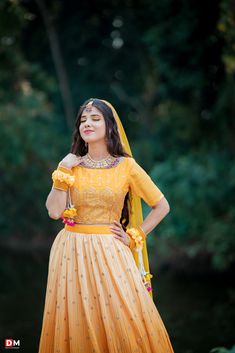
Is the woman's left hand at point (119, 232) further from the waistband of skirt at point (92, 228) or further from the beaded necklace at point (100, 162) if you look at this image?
the beaded necklace at point (100, 162)

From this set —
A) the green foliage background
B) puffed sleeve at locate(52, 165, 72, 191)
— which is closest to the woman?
puffed sleeve at locate(52, 165, 72, 191)

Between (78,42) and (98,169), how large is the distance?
16.8 meters

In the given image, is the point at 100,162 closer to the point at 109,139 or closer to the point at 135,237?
the point at 109,139

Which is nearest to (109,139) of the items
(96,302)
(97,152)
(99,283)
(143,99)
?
(97,152)

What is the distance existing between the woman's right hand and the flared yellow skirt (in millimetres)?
368

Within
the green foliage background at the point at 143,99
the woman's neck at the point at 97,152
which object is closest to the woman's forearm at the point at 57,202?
the woman's neck at the point at 97,152

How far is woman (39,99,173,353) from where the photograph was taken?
346cm

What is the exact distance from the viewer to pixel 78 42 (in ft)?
Result: 65.3

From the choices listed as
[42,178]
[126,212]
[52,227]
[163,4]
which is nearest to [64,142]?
[42,178]

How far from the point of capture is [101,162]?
12.2 feet

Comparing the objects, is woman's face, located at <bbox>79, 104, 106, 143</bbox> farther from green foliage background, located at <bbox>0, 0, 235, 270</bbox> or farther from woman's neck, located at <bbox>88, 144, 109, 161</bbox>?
green foliage background, located at <bbox>0, 0, 235, 270</bbox>

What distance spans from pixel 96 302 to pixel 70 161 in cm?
82

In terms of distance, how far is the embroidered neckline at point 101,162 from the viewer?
3697 mm

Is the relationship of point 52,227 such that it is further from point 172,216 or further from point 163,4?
point 163,4
